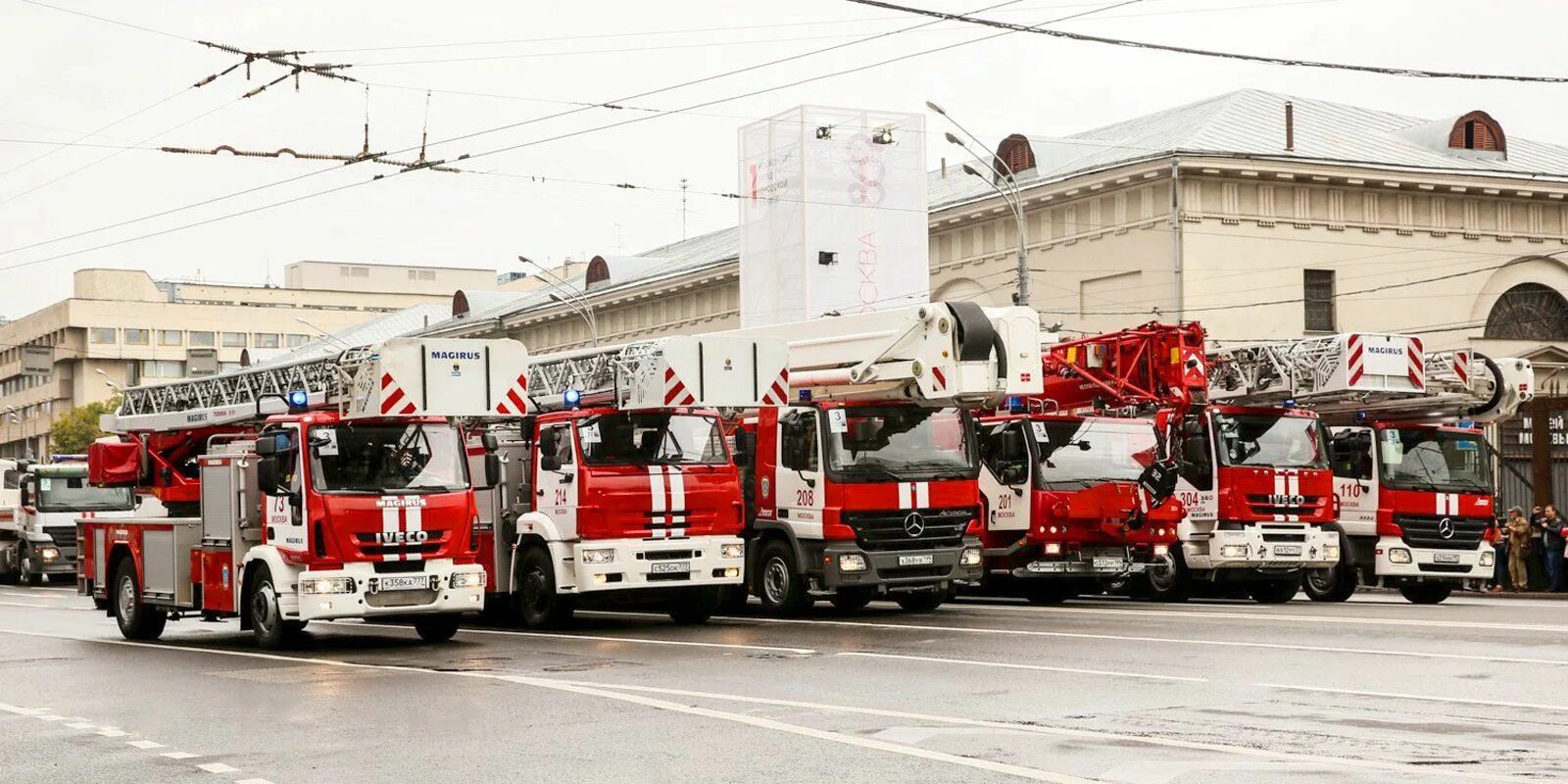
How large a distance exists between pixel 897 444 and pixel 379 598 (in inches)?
248

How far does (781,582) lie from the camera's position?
22781mm

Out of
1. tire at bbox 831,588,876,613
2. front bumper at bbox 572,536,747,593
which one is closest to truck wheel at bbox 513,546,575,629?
front bumper at bbox 572,536,747,593

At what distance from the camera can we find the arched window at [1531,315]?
47.1 meters

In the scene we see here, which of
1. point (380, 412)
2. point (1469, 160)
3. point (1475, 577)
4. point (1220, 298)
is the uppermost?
point (1469, 160)

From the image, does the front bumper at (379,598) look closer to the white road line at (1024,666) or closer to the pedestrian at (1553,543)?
the white road line at (1024,666)

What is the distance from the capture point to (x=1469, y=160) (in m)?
48.1

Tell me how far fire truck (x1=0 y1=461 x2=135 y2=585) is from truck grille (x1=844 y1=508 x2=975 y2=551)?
78.8ft

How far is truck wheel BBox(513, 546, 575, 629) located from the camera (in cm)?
2152

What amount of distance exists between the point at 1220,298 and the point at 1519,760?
113 ft

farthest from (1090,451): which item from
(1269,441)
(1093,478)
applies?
(1269,441)

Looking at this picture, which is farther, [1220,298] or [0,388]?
[0,388]

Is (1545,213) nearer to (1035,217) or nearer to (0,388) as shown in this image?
(1035,217)

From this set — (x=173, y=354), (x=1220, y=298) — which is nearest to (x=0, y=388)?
(x=173, y=354)

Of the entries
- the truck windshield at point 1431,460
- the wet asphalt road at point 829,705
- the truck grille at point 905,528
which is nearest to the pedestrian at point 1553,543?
the truck windshield at point 1431,460
